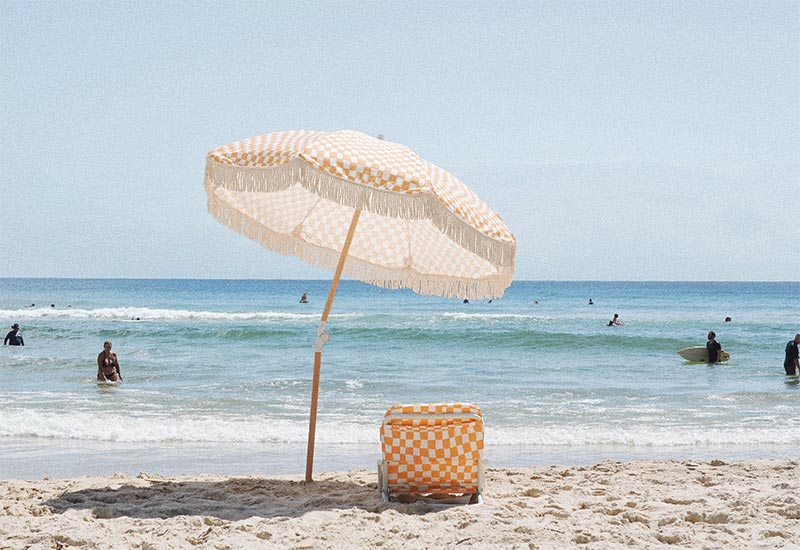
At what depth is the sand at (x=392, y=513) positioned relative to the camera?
4867 mm

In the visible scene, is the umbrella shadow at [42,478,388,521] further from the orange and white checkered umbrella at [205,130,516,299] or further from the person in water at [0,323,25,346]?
the person in water at [0,323,25,346]

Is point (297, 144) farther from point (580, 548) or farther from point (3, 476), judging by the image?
point (3, 476)

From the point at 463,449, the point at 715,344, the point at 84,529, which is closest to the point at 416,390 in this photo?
the point at 715,344

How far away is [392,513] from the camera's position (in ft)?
17.9

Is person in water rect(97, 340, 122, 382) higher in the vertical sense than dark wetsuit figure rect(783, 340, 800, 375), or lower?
lower

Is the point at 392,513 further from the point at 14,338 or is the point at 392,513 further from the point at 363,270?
the point at 14,338

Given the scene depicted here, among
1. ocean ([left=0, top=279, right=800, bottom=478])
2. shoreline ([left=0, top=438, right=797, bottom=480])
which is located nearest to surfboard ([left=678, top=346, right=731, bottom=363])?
ocean ([left=0, top=279, right=800, bottom=478])

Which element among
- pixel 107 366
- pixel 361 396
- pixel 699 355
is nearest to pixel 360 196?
pixel 361 396

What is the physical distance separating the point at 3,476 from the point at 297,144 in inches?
180

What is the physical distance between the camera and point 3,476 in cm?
743

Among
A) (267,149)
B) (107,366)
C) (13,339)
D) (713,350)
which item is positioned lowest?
(13,339)

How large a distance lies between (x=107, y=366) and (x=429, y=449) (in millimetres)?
10860

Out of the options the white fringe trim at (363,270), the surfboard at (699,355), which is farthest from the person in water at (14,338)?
the white fringe trim at (363,270)

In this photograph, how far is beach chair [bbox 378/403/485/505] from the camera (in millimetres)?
5789
